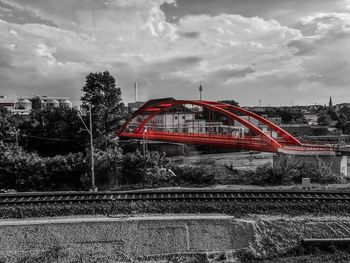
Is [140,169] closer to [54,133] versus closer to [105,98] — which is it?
[105,98]

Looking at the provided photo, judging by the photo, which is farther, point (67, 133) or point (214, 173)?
point (67, 133)

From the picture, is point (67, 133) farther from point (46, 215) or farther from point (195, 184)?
point (46, 215)

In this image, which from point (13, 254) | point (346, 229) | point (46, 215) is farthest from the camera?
point (46, 215)

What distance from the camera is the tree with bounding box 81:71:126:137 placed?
38.9 metres

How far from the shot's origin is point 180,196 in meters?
12.7

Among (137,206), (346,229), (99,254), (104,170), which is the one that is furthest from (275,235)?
(104,170)

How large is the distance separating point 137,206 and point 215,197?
3021 mm

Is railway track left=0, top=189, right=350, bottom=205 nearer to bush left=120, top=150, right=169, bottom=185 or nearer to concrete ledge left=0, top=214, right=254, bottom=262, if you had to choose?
concrete ledge left=0, top=214, right=254, bottom=262

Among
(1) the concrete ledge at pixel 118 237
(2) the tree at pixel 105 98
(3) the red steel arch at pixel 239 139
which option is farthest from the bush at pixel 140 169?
(2) the tree at pixel 105 98

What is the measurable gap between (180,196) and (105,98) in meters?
29.2

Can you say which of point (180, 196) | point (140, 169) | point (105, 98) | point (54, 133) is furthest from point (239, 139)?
point (54, 133)

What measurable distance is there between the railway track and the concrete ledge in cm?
214

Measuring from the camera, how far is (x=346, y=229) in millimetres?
10023

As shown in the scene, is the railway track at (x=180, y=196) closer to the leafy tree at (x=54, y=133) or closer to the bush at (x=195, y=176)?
the bush at (x=195, y=176)
